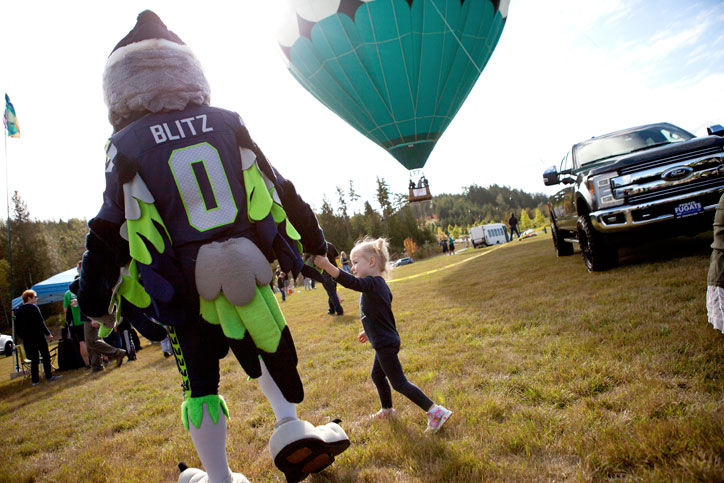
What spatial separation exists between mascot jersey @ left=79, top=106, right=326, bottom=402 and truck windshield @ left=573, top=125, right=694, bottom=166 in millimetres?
6416

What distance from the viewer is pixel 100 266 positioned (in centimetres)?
164

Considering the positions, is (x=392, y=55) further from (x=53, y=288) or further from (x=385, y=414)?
(x=53, y=288)

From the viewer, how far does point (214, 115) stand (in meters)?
1.75

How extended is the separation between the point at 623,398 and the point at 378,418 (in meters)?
1.46

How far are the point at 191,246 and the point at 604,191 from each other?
216 inches

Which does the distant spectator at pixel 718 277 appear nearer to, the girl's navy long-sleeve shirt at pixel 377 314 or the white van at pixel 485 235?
the girl's navy long-sleeve shirt at pixel 377 314

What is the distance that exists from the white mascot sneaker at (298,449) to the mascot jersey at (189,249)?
17 centimetres

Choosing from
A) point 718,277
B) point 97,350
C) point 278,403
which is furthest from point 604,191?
point 97,350

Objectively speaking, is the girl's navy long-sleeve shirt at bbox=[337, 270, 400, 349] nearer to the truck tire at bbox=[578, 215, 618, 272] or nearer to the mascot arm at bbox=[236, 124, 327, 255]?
the mascot arm at bbox=[236, 124, 327, 255]

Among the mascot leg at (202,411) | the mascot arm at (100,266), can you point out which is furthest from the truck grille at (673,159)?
the mascot arm at (100,266)

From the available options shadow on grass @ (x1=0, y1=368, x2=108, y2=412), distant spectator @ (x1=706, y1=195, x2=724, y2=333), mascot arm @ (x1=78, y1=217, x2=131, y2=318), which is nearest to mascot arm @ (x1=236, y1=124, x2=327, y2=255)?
mascot arm @ (x1=78, y1=217, x2=131, y2=318)

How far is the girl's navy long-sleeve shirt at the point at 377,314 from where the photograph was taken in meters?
2.53

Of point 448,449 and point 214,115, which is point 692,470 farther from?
point 214,115

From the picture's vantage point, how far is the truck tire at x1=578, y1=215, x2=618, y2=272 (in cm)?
575
